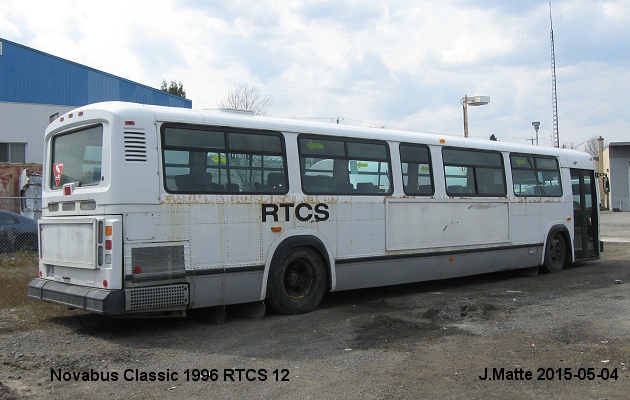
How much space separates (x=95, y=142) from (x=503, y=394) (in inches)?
221

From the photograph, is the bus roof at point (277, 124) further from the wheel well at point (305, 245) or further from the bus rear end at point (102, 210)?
the wheel well at point (305, 245)

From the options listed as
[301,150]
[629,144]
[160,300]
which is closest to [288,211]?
[301,150]

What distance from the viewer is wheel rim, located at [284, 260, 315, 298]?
9117 mm

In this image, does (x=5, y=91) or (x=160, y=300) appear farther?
(x=5, y=91)

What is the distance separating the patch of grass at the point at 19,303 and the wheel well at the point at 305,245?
3254 millimetres

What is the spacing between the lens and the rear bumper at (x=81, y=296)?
7227 mm

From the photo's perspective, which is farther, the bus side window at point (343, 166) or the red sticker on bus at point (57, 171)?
the bus side window at point (343, 166)

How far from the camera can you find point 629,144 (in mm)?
46906

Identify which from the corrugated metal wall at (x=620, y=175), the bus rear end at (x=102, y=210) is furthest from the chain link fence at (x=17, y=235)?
the corrugated metal wall at (x=620, y=175)

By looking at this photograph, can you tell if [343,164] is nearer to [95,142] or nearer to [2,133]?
[95,142]

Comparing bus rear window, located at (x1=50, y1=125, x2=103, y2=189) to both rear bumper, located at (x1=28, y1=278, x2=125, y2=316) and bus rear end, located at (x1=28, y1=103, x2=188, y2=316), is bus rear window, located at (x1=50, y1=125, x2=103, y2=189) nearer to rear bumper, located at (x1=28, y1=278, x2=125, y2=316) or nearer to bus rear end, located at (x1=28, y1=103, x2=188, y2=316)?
bus rear end, located at (x1=28, y1=103, x2=188, y2=316)

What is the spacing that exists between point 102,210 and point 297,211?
279 centimetres

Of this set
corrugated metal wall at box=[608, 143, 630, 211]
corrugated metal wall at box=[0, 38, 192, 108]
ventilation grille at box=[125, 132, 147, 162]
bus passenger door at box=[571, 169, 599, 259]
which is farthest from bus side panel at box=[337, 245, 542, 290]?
corrugated metal wall at box=[608, 143, 630, 211]

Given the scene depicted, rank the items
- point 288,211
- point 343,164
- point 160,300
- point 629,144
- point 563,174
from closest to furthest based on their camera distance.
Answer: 1. point 160,300
2. point 288,211
3. point 343,164
4. point 563,174
5. point 629,144
